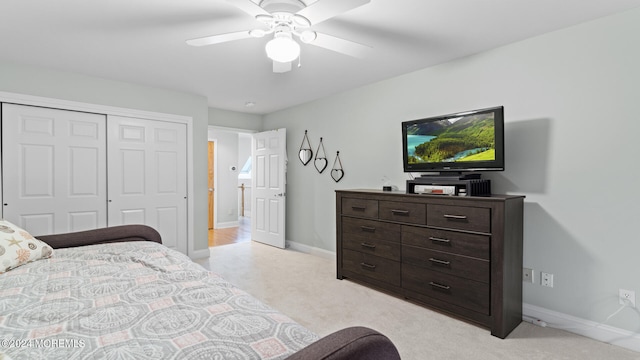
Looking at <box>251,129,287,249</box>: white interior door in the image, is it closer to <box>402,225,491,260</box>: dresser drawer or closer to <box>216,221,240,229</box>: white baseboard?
<box>216,221,240,229</box>: white baseboard

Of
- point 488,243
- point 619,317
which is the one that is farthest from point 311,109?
point 619,317

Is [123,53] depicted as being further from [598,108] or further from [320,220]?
[598,108]

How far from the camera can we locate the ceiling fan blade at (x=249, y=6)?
1.68 metres

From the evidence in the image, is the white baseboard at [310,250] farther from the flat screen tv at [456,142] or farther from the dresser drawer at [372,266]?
the flat screen tv at [456,142]

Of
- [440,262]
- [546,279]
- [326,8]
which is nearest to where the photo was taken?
[326,8]

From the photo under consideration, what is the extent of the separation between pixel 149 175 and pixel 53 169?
0.95 m

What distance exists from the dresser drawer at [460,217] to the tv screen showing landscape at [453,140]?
0.46 meters

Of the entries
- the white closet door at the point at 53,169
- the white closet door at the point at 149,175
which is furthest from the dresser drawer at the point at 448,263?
the white closet door at the point at 53,169

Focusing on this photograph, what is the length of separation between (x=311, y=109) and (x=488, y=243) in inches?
126

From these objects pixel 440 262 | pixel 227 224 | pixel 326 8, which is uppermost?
pixel 326 8

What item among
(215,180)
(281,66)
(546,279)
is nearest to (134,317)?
(281,66)

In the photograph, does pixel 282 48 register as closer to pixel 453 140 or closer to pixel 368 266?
pixel 453 140

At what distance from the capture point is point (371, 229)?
133 inches

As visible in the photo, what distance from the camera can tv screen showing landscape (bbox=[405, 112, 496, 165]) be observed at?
266cm
